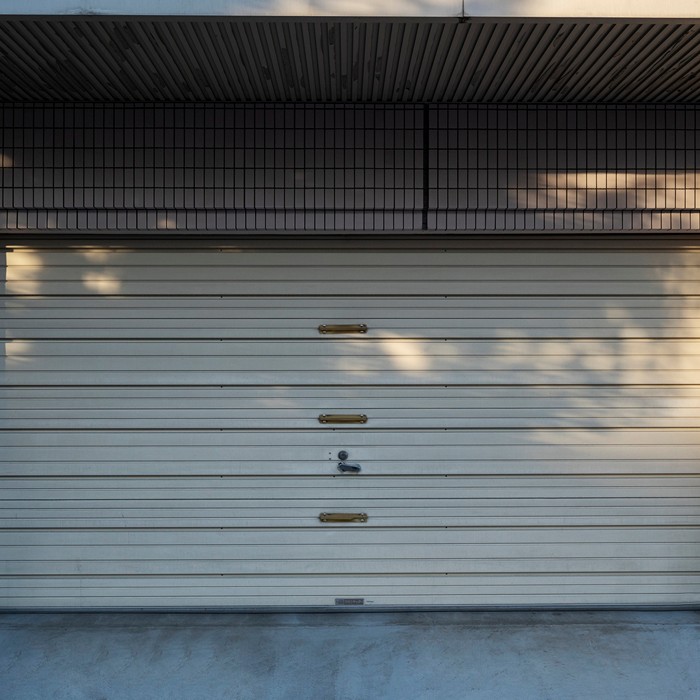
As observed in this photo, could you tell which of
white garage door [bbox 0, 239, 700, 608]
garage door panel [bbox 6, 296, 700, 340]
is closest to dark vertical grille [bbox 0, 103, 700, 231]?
white garage door [bbox 0, 239, 700, 608]

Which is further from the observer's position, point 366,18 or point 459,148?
point 459,148

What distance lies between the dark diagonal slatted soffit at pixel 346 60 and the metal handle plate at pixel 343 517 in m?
2.58

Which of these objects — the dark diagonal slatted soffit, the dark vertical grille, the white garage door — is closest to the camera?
the dark diagonal slatted soffit

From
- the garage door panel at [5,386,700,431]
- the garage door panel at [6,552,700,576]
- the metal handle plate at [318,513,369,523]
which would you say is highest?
the garage door panel at [5,386,700,431]

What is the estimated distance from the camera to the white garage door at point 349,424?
4.37m

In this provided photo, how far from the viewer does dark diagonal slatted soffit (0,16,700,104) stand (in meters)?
3.02

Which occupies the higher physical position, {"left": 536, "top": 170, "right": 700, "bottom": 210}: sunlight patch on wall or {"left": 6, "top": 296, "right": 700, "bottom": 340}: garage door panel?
{"left": 536, "top": 170, "right": 700, "bottom": 210}: sunlight patch on wall

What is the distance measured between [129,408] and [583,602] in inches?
126

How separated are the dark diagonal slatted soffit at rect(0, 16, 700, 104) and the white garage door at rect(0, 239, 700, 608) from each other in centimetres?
94

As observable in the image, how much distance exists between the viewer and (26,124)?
4.11 m

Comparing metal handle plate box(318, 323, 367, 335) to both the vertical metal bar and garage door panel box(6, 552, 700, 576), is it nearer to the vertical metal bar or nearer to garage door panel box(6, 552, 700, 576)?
the vertical metal bar

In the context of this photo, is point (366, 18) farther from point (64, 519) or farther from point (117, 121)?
point (64, 519)

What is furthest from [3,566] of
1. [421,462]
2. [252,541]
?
[421,462]

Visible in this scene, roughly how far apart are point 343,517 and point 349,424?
60 cm
